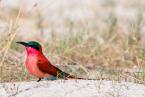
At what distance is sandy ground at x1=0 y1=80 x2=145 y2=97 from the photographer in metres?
6.87

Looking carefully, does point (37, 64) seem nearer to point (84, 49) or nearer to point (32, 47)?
point (32, 47)

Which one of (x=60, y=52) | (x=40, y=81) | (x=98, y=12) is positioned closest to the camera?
(x=40, y=81)

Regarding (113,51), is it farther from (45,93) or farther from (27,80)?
(45,93)

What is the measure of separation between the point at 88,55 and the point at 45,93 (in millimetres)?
2995

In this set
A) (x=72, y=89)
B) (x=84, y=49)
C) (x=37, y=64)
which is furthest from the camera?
(x=84, y=49)

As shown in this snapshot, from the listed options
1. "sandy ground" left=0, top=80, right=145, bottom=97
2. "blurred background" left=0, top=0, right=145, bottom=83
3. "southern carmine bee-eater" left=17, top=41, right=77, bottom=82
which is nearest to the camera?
"sandy ground" left=0, top=80, right=145, bottom=97

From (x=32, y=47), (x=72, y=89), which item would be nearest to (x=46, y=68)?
(x=32, y=47)

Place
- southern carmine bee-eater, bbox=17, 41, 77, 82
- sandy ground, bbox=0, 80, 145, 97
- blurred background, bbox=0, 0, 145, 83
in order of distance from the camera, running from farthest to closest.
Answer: blurred background, bbox=0, 0, 145, 83, southern carmine bee-eater, bbox=17, 41, 77, 82, sandy ground, bbox=0, 80, 145, 97

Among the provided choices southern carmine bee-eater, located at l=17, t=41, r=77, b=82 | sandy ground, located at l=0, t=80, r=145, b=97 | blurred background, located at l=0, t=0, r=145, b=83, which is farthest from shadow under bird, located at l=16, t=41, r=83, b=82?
blurred background, located at l=0, t=0, r=145, b=83

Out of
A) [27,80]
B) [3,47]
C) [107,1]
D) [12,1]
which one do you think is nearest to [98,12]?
[107,1]

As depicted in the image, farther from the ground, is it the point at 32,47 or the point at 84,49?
the point at 84,49

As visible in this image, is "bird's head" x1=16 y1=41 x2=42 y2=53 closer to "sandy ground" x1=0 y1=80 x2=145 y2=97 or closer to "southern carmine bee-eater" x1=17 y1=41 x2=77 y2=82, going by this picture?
"southern carmine bee-eater" x1=17 y1=41 x2=77 y2=82

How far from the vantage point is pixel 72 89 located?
7.02 meters

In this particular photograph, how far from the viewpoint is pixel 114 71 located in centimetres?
880
